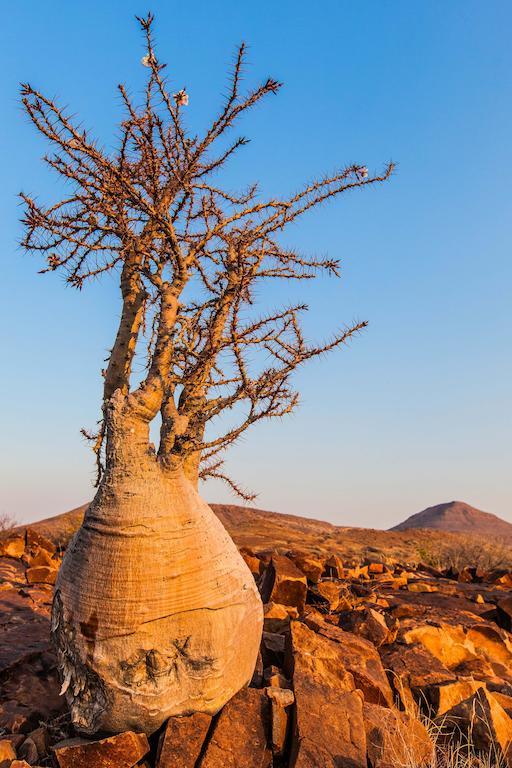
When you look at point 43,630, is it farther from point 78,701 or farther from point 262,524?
point 262,524

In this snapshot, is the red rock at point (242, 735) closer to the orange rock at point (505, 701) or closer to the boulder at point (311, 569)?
the orange rock at point (505, 701)

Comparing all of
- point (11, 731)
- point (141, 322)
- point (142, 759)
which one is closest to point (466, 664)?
point (142, 759)

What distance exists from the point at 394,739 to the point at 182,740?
1125 mm

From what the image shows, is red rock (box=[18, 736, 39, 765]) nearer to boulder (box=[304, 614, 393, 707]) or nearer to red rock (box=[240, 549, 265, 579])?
boulder (box=[304, 614, 393, 707])

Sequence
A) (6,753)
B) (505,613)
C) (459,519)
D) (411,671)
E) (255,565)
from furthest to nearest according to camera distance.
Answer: (459,519)
(255,565)
(505,613)
(411,671)
(6,753)

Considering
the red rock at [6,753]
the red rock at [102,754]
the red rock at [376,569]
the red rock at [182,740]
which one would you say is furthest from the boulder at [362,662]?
the red rock at [376,569]

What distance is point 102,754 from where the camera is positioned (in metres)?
2.77

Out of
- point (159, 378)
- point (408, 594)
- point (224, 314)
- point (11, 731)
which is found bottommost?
point (11, 731)

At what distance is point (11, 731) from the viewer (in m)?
3.29

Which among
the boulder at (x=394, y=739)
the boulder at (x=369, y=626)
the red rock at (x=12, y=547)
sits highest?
the red rock at (x=12, y=547)

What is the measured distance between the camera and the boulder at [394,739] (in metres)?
2.95

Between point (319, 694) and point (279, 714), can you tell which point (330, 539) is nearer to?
point (319, 694)

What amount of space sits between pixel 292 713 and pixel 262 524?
1501 centimetres

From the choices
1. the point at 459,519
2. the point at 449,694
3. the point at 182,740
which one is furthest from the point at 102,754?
the point at 459,519
